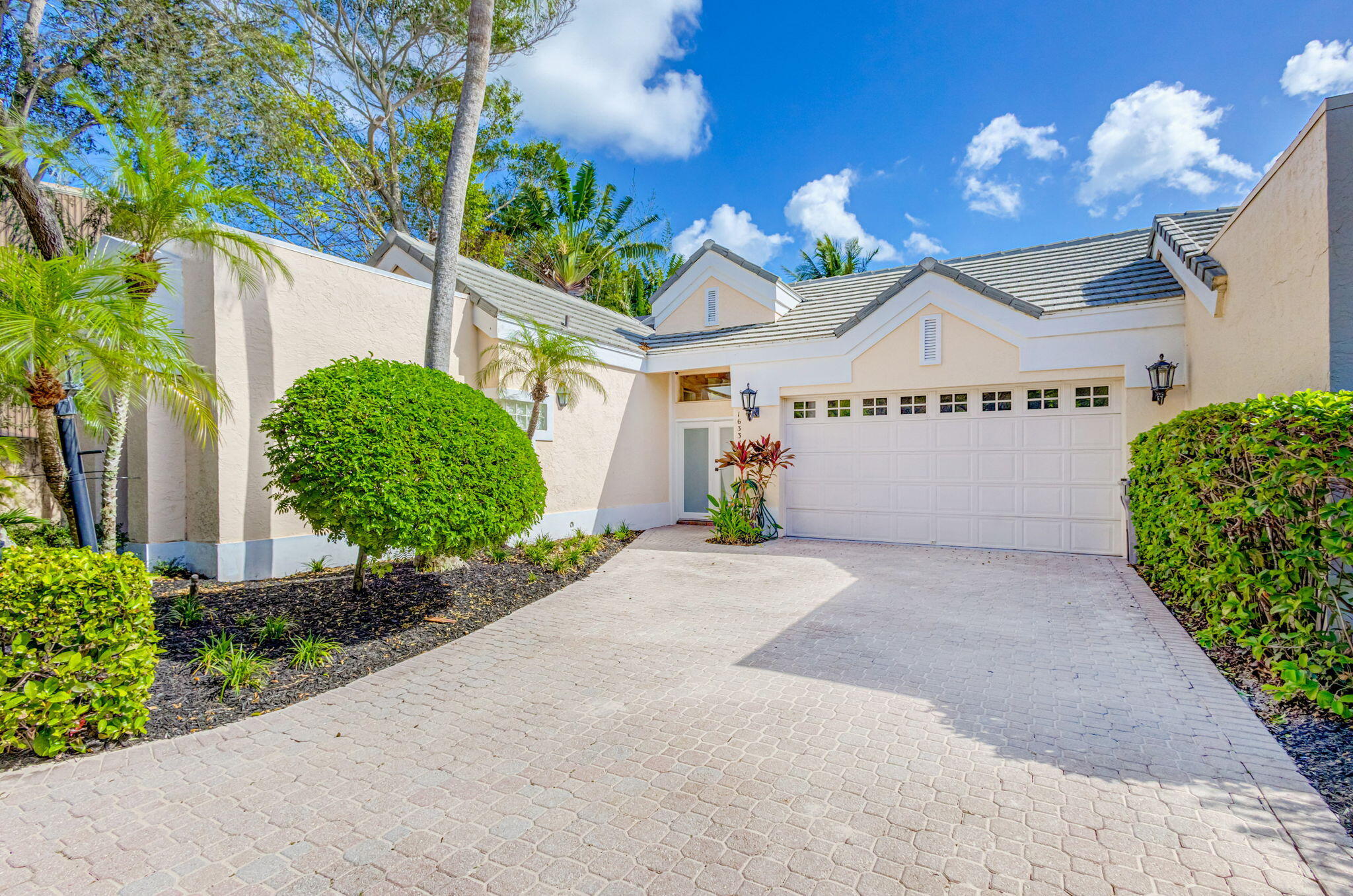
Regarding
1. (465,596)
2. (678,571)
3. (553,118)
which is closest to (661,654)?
(465,596)

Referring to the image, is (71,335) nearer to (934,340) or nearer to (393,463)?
(393,463)

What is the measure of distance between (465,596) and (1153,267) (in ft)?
37.8

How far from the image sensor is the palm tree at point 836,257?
26234 mm

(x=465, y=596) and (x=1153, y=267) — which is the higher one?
(x=1153, y=267)

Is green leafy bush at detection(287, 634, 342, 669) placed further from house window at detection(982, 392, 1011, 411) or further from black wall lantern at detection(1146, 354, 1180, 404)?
black wall lantern at detection(1146, 354, 1180, 404)

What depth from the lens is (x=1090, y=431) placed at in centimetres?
977

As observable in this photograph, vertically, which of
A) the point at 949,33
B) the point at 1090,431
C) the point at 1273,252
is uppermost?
the point at 949,33

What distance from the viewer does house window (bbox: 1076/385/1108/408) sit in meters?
9.75

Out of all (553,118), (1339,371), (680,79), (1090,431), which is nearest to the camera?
(1339,371)

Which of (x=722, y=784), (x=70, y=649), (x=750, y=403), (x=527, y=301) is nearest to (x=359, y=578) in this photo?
(x=70, y=649)

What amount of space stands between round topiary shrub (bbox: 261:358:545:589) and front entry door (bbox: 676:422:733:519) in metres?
7.10

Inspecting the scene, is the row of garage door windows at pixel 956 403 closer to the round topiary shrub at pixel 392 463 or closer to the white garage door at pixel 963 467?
the white garage door at pixel 963 467

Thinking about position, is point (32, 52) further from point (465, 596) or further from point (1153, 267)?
point (1153, 267)

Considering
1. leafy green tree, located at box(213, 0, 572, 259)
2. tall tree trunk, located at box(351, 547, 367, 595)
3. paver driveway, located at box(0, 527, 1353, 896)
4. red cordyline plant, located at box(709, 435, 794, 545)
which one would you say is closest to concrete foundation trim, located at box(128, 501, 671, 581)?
tall tree trunk, located at box(351, 547, 367, 595)
